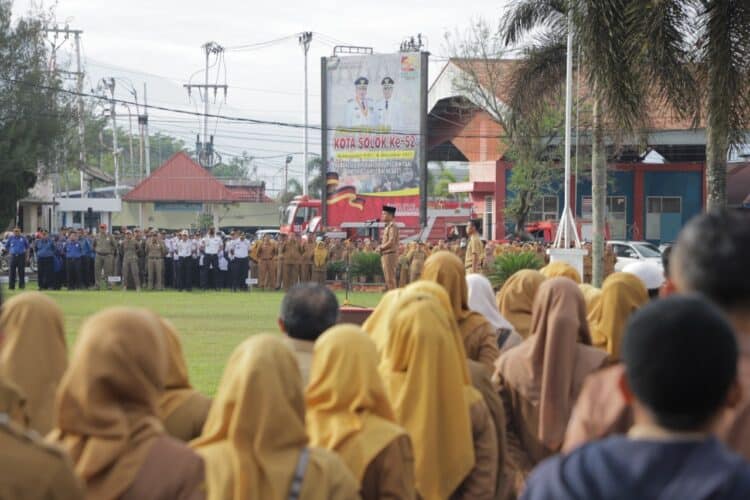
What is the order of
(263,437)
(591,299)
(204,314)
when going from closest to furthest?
1. (263,437)
2. (591,299)
3. (204,314)

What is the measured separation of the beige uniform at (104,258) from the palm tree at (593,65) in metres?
13.0

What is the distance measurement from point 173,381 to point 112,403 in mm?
1473

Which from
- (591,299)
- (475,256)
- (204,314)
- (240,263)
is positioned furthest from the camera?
(240,263)

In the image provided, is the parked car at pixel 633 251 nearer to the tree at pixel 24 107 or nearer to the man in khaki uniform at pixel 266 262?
the man in khaki uniform at pixel 266 262

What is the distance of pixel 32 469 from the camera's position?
2975mm

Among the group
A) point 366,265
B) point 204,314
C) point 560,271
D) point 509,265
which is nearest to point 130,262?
point 366,265

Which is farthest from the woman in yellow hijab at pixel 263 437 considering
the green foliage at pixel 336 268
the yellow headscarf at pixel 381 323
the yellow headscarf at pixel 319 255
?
the green foliage at pixel 336 268

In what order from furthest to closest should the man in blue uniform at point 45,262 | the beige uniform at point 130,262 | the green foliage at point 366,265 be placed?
the green foliage at point 366,265 → the beige uniform at point 130,262 → the man in blue uniform at point 45,262

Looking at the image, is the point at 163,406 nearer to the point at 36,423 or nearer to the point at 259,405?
the point at 36,423

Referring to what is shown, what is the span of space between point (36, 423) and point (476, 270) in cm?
2486

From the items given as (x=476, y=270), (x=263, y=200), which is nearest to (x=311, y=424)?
(x=476, y=270)

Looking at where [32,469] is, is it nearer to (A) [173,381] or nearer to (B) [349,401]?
(B) [349,401]

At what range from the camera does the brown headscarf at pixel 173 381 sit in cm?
494

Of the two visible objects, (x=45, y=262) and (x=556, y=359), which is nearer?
(x=556, y=359)
